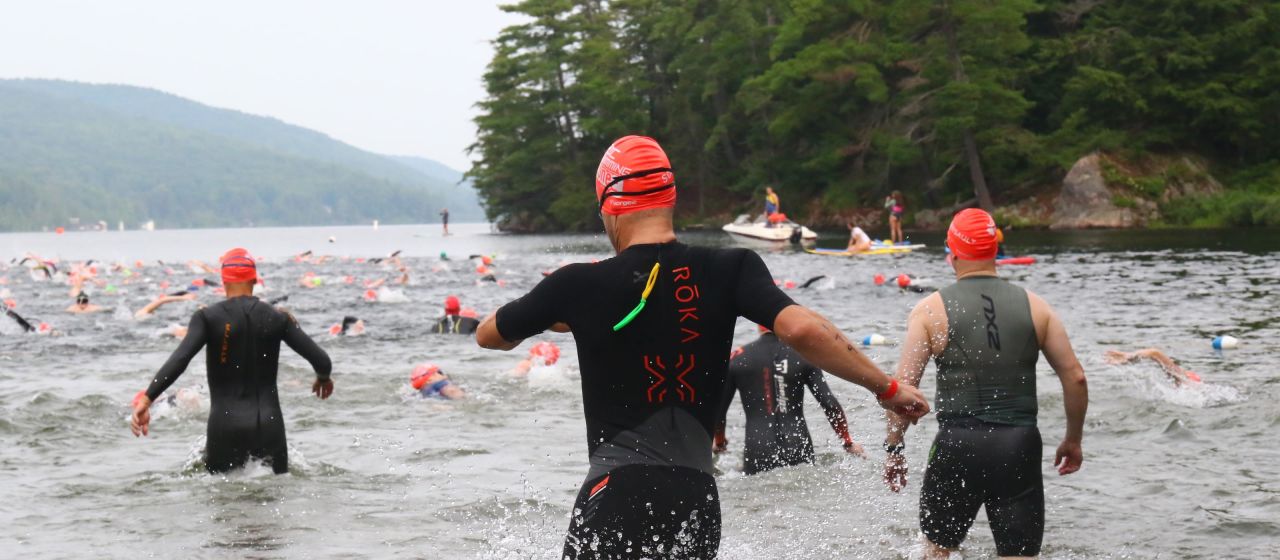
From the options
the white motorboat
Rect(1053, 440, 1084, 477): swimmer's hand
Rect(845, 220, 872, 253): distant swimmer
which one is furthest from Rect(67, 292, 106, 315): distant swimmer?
the white motorboat

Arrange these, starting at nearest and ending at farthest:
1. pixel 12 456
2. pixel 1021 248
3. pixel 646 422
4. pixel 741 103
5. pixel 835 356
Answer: pixel 835 356, pixel 646 422, pixel 12 456, pixel 1021 248, pixel 741 103

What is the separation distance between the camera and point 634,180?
3.27 metres

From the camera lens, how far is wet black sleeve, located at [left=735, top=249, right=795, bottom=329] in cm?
309

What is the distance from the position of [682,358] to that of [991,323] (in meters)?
2.21

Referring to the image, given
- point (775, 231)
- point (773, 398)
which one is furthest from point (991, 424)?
point (775, 231)

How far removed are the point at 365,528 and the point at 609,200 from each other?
4.54 meters

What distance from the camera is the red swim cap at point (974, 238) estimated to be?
16.6ft

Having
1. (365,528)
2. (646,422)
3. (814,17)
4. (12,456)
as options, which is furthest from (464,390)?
(814,17)

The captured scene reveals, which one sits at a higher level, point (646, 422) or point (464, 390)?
point (646, 422)

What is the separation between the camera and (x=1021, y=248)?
32000 mm

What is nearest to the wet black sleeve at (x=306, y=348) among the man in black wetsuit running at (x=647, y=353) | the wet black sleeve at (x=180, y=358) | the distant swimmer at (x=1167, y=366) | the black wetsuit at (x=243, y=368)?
the black wetsuit at (x=243, y=368)

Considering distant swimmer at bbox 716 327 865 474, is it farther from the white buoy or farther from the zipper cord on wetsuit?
the white buoy

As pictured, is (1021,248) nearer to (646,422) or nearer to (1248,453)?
(1248,453)

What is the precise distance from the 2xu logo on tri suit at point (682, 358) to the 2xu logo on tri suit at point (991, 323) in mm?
2111
